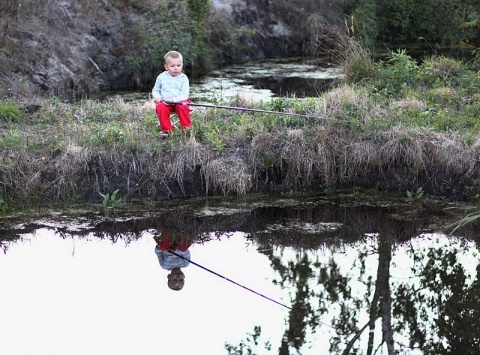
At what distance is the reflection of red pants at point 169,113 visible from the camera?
972 centimetres

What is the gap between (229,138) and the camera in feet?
32.7

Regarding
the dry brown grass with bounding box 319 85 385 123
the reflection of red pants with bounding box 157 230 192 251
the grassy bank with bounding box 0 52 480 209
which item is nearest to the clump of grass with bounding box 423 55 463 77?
the dry brown grass with bounding box 319 85 385 123

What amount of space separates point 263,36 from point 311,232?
479 inches

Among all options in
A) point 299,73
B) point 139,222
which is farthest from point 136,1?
point 139,222

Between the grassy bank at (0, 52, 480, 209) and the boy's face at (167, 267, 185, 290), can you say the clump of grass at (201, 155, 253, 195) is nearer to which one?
the grassy bank at (0, 52, 480, 209)

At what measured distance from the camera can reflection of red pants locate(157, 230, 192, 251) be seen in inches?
326

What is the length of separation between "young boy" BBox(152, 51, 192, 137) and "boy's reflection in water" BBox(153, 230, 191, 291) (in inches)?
66.0

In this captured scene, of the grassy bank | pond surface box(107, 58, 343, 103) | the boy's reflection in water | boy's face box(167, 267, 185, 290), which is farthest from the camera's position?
pond surface box(107, 58, 343, 103)

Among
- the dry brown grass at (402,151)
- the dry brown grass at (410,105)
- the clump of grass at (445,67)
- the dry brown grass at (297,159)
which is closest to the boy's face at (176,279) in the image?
the dry brown grass at (297,159)

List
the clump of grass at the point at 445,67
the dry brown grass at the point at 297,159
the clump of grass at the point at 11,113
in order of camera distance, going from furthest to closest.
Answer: the clump of grass at the point at 445,67
the clump of grass at the point at 11,113
the dry brown grass at the point at 297,159

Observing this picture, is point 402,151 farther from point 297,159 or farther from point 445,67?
point 445,67

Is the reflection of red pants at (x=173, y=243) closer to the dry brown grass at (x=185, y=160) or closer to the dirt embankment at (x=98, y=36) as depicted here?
the dry brown grass at (x=185, y=160)

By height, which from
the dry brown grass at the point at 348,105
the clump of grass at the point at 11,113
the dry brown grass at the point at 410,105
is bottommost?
the dry brown grass at the point at 410,105

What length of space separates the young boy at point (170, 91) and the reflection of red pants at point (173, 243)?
1.71m
